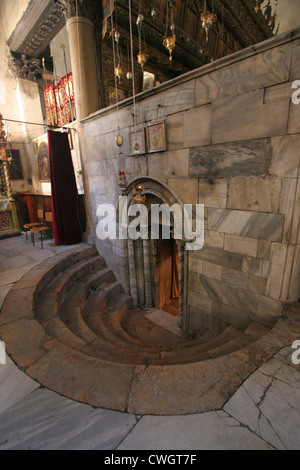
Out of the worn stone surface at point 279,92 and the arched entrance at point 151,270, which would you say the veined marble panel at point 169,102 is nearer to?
the worn stone surface at point 279,92

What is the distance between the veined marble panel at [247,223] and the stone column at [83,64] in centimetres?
437

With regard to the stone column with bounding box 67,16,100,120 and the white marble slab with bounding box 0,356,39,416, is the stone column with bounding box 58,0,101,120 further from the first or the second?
the white marble slab with bounding box 0,356,39,416

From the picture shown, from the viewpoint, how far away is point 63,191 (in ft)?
18.5

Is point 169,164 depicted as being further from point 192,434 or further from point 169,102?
point 192,434

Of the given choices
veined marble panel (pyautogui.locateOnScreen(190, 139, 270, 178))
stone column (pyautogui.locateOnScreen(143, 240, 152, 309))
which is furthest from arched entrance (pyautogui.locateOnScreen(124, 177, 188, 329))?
veined marble panel (pyautogui.locateOnScreen(190, 139, 270, 178))

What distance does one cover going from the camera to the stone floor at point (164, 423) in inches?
56.3

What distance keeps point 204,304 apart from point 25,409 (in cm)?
277

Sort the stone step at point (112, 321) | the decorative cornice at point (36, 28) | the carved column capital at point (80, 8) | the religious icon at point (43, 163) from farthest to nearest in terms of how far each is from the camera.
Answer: the religious icon at point (43, 163) < the decorative cornice at point (36, 28) < the carved column capital at point (80, 8) < the stone step at point (112, 321)

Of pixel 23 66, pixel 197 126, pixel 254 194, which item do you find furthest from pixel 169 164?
pixel 23 66

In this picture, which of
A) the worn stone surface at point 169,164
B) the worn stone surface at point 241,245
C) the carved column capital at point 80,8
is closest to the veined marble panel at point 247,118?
the worn stone surface at point 169,164

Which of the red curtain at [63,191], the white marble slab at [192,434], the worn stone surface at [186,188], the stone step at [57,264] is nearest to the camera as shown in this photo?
the white marble slab at [192,434]

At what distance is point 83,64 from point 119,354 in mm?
6245

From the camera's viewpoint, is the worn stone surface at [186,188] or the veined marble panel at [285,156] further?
the worn stone surface at [186,188]
